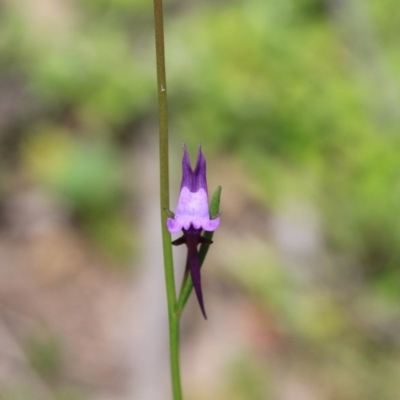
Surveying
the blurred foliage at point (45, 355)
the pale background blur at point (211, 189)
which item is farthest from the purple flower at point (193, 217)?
the blurred foliage at point (45, 355)

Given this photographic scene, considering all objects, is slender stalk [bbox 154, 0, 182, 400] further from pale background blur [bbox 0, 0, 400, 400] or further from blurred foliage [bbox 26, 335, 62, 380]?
blurred foliage [bbox 26, 335, 62, 380]

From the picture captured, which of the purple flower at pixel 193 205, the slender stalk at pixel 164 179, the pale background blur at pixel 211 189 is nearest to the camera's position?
the slender stalk at pixel 164 179

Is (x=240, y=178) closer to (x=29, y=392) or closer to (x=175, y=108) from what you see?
(x=175, y=108)

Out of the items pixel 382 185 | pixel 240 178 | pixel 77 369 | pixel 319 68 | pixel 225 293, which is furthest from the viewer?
pixel 319 68

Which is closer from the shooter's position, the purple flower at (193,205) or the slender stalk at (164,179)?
the slender stalk at (164,179)

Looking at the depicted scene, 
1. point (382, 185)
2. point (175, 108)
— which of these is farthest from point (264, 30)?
point (382, 185)

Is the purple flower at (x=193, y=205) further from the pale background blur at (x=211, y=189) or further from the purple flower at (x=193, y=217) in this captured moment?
the pale background blur at (x=211, y=189)

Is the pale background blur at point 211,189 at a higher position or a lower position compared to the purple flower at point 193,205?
higher

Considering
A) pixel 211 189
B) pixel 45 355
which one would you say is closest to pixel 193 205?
pixel 45 355
